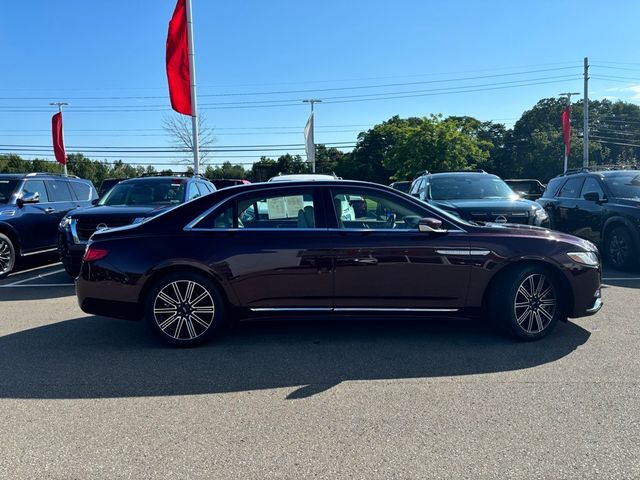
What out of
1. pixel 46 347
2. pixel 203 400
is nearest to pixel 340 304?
pixel 203 400

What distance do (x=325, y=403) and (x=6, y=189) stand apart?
891 centimetres

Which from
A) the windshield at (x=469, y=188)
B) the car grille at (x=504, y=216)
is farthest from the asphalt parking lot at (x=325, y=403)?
the windshield at (x=469, y=188)

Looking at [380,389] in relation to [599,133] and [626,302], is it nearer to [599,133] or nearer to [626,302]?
[626,302]

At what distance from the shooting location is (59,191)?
10.7 meters

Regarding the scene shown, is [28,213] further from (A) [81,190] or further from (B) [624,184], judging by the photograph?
(B) [624,184]

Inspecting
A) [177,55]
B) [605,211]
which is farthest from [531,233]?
[177,55]

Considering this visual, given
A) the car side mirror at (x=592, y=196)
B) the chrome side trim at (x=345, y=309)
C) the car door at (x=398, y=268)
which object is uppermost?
the car side mirror at (x=592, y=196)

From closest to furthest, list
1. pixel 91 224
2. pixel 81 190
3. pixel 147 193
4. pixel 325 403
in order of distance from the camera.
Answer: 1. pixel 325 403
2. pixel 91 224
3. pixel 147 193
4. pixel 81 190

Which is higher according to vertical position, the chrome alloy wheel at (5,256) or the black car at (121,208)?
the black car at (121,208)

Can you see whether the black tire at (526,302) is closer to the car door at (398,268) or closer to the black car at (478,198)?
the car door at (398,268)

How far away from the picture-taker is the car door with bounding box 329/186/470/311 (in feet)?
15.5

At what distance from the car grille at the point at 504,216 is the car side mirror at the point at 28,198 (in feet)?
27.2

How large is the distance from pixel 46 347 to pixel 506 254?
4738 mm

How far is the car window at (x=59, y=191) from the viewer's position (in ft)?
34.2
